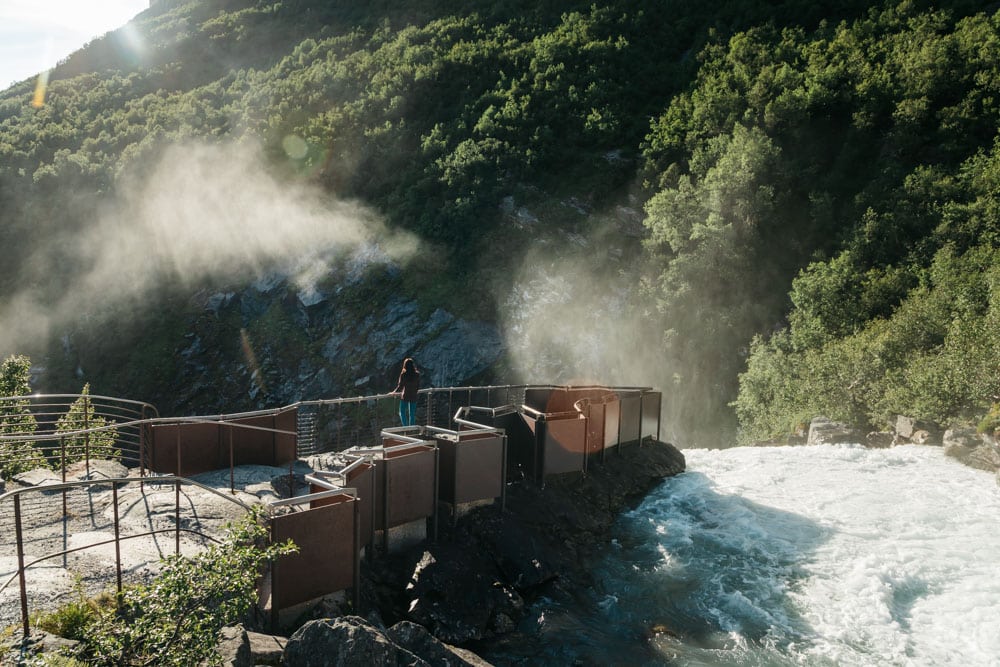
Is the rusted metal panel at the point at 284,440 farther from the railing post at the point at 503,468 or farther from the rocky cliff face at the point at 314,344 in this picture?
the rocky cliff face at the point at 314,344

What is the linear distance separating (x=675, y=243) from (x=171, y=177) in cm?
4592

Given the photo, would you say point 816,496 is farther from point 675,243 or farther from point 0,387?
point 0,387

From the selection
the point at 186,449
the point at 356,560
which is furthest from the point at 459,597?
the point at 186,449

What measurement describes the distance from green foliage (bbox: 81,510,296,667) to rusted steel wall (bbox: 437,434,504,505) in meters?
7.18

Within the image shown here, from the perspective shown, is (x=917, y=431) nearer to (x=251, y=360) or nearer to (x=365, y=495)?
(x=365, y=495)

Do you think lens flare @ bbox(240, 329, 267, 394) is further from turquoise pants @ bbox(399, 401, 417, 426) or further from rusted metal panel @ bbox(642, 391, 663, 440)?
turquoise pants @ bbox(399, 401, 417, 426)

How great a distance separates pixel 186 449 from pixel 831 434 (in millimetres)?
25536

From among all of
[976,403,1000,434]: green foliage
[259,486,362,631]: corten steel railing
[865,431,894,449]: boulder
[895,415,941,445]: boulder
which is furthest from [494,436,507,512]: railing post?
[895,415,941,445]: boulder

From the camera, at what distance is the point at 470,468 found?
14523 millimetres

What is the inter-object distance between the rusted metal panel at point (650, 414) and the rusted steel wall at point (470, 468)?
28.6ft

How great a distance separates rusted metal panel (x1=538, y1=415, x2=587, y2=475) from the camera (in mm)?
17438

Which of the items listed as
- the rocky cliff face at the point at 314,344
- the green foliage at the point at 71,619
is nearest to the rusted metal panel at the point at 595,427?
the green foliage at the point at 71,619

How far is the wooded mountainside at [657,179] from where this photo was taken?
112 ft

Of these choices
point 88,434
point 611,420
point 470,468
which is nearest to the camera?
point 88,434
